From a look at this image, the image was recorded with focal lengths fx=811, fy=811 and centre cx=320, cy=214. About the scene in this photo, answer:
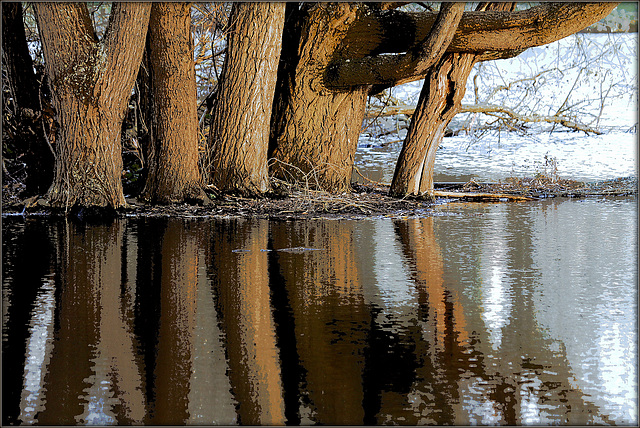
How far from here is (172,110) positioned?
11977 mm

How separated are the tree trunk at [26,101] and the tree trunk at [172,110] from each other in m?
1.74

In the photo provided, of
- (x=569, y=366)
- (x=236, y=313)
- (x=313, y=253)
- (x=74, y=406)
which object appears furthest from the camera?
(x=313, y=253)

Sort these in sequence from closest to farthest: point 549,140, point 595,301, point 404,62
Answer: point 595,301, point 404,62, point 549,140

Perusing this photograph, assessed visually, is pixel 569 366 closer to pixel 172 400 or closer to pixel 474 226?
pixel 172 400

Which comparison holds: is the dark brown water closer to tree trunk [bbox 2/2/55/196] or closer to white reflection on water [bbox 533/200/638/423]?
white reflection on water [bbox 533/200/638/423]

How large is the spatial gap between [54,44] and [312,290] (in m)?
6.36

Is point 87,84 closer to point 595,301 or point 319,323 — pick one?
point 319,323

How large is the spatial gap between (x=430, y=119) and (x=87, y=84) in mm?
5473

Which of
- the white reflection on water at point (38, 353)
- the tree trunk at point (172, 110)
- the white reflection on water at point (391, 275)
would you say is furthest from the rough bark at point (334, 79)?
the white reflection on water at point (38, 353)

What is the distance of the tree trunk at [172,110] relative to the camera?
1184 centimetres

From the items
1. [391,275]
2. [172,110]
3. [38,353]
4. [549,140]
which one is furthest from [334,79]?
[549,140]

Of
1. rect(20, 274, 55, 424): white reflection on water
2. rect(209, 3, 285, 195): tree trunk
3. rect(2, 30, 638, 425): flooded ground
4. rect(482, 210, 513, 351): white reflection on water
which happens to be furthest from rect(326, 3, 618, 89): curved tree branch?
rect(20, 274, 55, 424): white reflection on water

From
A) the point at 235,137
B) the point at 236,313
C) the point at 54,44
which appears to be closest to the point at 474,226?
the point at 235,137

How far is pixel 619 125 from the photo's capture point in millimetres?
31219
